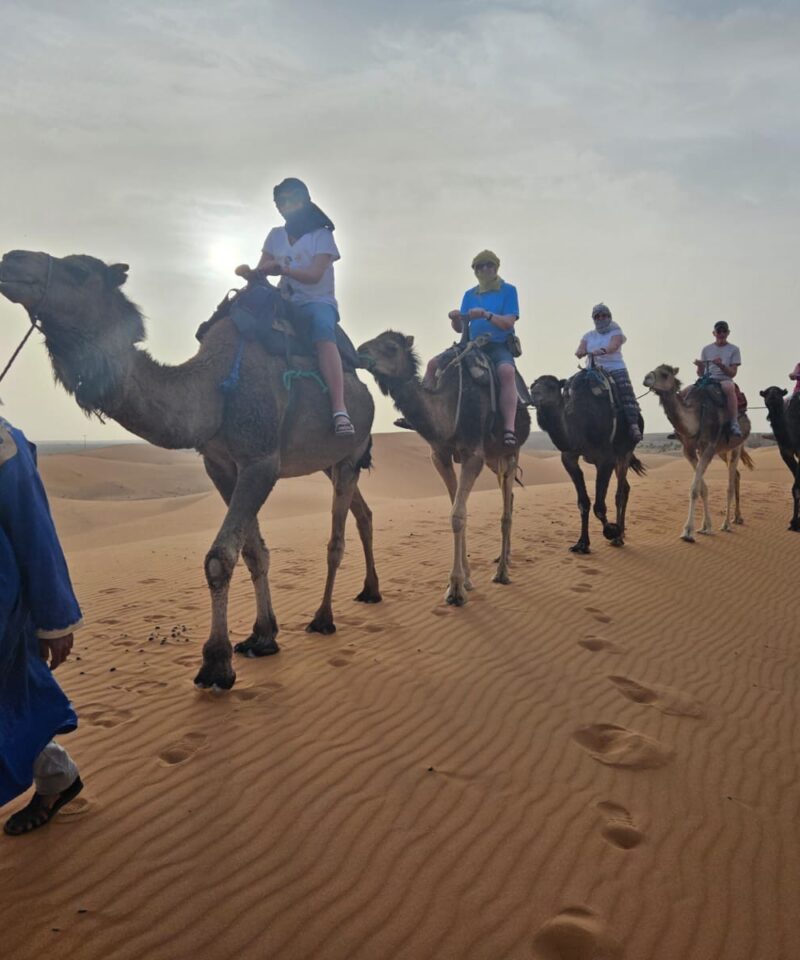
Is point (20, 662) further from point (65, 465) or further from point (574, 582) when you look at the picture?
point (65, 465)

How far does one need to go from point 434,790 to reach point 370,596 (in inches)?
158

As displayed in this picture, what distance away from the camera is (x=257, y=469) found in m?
4.90

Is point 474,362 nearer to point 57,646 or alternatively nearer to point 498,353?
point 498,353

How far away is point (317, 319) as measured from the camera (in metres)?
5.57

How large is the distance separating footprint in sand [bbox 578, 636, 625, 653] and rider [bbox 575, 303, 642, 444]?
5.02m

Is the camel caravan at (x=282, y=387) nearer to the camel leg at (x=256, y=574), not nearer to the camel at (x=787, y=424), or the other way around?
the camel leg at (x=256, y=574)

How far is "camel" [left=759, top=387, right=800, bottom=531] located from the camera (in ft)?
41.3

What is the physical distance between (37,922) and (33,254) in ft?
10.6

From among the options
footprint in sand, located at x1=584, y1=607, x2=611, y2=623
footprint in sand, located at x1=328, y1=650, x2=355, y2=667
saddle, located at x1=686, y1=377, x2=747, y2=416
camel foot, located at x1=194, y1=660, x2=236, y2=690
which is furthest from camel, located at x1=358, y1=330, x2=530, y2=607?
saddle, located at x1=686, y1=377, x2=747, y2=416

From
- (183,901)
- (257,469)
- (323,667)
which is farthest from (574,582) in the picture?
(183,901)

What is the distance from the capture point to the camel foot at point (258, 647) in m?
5.58

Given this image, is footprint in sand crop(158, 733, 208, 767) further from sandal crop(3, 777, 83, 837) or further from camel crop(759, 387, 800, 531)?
camel crop(759, 387, 800, 531)

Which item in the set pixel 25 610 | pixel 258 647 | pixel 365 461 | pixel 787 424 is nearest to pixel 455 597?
pixel 365 461

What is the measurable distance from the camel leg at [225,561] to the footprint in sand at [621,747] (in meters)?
2.48
